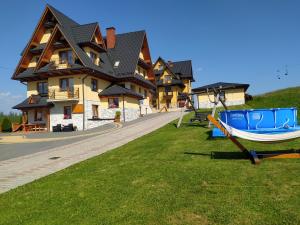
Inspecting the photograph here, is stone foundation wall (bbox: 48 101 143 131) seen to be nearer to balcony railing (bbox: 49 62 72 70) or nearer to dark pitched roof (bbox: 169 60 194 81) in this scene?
balcony railing (bbox: 49 62 72 70)

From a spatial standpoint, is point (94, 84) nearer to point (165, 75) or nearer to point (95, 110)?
point (95, 110)

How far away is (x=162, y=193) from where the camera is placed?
6.48m

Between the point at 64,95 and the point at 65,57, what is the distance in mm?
4460

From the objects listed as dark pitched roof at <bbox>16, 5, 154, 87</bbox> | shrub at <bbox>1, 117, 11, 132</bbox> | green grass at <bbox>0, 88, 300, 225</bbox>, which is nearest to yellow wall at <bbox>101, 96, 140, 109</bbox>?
dark pitched roof at <bbox>16, 5, 154, 87</bbox>

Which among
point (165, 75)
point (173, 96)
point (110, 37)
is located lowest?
point (173, 96)

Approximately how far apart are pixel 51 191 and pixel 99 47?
1093 inches

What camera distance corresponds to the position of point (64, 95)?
2992cm

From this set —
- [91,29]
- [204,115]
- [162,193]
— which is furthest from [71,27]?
[162,193]

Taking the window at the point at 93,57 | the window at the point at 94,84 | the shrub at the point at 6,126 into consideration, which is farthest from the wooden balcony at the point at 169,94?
the shrub at the point at 6,126

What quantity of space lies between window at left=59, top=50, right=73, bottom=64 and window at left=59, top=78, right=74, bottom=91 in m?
1.91

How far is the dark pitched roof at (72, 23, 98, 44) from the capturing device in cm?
3127

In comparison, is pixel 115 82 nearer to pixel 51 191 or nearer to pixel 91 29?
pixel 91 29

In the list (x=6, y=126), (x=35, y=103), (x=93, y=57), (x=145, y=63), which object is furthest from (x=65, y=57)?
(x=145, y=63)

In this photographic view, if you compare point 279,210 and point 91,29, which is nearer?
point 279,210
